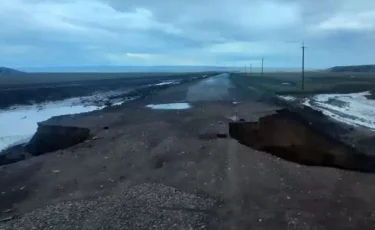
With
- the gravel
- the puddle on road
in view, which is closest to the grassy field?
the puddle on road

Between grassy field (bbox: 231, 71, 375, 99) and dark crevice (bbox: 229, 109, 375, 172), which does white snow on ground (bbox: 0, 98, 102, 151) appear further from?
grassy field (bbox: 231, 71, 375, 99)

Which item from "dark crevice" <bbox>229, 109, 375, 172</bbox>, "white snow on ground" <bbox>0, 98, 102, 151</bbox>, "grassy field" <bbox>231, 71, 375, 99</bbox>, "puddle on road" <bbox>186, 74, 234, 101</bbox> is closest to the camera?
"dark crevice" <bbox>229, 109, 375, 172</bbox>

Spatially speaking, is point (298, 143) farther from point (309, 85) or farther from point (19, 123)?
point (309, 85)


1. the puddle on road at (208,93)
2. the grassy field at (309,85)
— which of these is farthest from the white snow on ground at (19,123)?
the grassy field at (309,85)

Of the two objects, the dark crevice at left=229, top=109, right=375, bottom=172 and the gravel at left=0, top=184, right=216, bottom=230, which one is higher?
the gravel at left=0, top=184, right=216, bottom=230

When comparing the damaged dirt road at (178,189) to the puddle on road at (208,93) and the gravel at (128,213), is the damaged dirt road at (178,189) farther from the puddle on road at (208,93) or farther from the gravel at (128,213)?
the puddle on road at (208,93)

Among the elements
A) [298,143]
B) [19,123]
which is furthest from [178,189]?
[19,123]

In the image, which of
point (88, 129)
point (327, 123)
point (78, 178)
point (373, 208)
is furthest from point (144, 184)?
point (327, 123)

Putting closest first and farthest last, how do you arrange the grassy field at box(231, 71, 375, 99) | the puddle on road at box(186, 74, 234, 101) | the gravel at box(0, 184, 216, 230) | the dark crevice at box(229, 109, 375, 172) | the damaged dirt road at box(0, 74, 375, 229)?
the gravel at box(0, 184, 216, 230)
the damaged dirt road at box(0, 74, 375, 229)
the dark crevice at box(229, 109, 375, 172)
the puddle on road at box(186, 74, 234, 101)
the grassy field at box(231, 71, 375, 99)

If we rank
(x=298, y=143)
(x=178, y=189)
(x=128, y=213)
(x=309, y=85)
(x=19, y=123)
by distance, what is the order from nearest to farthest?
(x=128, y=213), (x=178, y=189), (x=298, y=143), (x=19, y=123), (x=309, y=85)
